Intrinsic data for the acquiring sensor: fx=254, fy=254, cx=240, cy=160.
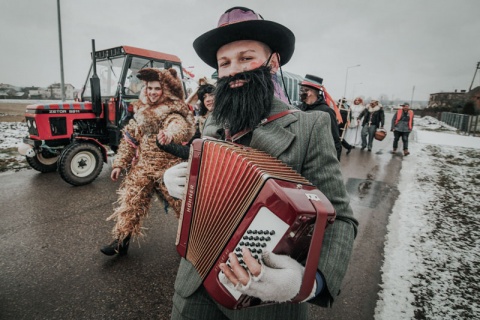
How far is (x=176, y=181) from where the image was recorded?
4.38 feet

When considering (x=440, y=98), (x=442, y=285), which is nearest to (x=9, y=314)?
(x=442, y=285)

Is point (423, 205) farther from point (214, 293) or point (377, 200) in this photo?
point (214, 293)

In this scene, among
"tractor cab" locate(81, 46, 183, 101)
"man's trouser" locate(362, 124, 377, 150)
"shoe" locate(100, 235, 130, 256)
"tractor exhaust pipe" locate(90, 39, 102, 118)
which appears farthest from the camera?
"man's trouser" locate(362, 124, 377, 150)

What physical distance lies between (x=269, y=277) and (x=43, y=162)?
629 cm

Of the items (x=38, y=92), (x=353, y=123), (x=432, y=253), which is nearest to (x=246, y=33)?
(x=432, y=253)

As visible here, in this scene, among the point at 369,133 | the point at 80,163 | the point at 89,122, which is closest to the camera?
the point at 80,163

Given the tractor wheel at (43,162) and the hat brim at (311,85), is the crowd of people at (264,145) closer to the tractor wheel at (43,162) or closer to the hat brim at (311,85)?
the hat brim at (311,85)

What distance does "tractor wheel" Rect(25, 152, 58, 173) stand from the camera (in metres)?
5.21

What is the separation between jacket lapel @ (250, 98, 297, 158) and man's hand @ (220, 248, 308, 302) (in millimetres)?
458

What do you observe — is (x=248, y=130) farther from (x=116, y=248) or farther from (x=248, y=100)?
(x=116, y=248)

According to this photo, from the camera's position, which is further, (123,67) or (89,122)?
(89,122)

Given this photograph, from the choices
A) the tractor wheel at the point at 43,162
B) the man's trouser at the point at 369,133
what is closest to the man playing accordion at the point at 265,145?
the tractor wheel at the point at 43,162

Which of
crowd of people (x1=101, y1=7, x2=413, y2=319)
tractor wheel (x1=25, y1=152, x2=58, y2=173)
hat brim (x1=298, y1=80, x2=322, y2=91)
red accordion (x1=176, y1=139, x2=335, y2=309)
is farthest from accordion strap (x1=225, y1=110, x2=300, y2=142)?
tractor wheel (x1=25, y1=152, x2=58, y2=173)

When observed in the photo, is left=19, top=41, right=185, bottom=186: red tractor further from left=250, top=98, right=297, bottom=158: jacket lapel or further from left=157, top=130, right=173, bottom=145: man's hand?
left=250, top=98, right=297, bottom=158: jacket lapel
